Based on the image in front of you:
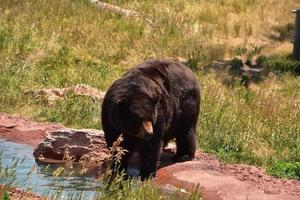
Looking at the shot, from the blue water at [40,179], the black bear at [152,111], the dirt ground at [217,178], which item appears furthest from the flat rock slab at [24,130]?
the black bear at [152,111]

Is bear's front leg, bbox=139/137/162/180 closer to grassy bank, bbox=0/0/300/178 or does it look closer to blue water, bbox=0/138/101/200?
blue water, bbox=0/138/101/200

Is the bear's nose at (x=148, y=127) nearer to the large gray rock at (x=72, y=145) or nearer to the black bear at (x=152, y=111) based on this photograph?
the black bear at (x=152, y=111)

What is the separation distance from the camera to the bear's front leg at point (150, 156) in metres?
8.43

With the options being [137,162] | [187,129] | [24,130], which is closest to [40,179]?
[137,162]

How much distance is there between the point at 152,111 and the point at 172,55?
11.4 m

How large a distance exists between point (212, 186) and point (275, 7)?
18.9 metres

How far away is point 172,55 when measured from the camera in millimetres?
19281

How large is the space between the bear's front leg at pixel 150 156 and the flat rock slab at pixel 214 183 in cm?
21

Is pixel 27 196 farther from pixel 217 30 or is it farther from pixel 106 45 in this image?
pixel 217 30

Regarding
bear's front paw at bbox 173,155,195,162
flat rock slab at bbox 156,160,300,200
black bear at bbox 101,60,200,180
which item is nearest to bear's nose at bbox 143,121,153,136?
black bear at bbox 101,60,200,180

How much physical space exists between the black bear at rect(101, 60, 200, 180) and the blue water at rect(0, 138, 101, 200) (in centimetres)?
71

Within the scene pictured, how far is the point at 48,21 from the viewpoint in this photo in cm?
1984

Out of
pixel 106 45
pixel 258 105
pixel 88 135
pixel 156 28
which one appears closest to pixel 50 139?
pixel 88 135

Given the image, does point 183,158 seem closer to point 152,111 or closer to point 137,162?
point 137,162
